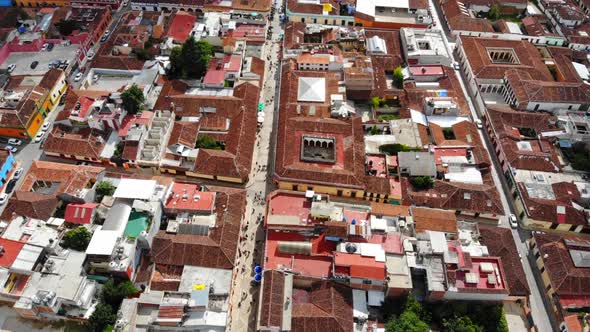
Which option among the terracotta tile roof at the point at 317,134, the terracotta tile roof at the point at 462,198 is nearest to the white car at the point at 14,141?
the terracotta tile roof at the point at 317,134

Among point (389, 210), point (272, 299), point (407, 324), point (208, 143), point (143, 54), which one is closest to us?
point (407, 324)

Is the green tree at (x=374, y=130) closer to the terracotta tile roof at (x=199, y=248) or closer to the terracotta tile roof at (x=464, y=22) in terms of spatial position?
the terracotta tile roof at (x=199, y=248)

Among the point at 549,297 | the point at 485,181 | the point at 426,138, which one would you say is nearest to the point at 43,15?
the point at 426,138

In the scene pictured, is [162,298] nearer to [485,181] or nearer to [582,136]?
[485,181]

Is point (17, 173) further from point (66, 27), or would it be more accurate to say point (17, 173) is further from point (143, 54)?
point (66, 27)

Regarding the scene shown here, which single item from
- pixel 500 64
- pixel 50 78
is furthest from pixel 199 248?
pixel 500 64

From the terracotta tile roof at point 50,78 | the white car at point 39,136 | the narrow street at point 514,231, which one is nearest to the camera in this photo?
the narrow street at point 514,231
